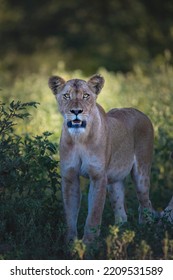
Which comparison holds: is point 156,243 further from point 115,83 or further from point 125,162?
point 115,83

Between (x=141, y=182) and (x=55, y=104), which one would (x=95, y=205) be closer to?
(x=141, y=182)

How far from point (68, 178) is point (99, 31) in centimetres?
2357

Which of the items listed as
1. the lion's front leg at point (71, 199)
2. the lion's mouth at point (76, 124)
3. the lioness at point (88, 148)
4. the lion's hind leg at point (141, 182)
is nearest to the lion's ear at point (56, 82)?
the lioness at point (88, 148)

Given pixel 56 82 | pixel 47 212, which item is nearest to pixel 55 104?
pixel 47 212

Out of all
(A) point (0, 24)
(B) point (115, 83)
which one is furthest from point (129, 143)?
(A) point (0, 24)

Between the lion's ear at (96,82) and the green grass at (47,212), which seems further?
the lion's ear at (96,82)

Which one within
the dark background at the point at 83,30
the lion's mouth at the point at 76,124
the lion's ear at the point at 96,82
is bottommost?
the lion's mouth at the point at 76,124

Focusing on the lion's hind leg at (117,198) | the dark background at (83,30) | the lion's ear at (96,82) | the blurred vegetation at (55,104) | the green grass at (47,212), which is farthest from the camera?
the dark background at (83,30)

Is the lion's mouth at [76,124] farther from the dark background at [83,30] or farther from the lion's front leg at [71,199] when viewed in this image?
the dark background at [83,30]

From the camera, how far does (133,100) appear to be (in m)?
13.6

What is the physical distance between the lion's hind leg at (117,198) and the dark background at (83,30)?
19.1 metres

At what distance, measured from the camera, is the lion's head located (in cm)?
794

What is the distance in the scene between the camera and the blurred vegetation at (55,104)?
7.88 m

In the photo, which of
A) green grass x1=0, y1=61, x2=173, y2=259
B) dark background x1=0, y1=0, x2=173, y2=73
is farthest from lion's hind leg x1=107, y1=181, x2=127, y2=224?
dark background x1=0, y1=0, x2=173, y2=73
